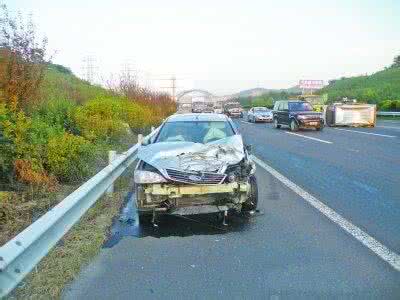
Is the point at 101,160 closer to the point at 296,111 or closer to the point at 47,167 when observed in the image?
the point at 47,167

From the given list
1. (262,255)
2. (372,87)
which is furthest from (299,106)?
(372,87)

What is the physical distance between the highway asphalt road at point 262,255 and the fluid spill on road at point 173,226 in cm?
1

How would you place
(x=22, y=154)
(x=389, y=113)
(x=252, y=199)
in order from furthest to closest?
1. (x=389, y=113)
2. (x=22, y=154)
3. (x=252, y=199)

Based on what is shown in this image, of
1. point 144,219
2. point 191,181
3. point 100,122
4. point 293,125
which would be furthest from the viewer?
point 293,125

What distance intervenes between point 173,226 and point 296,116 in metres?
22.2

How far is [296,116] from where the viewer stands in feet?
91.6

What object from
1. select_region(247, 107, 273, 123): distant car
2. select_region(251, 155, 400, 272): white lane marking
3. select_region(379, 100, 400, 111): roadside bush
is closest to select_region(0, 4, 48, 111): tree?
select_region(251, 155, 400, 272): white lane marking

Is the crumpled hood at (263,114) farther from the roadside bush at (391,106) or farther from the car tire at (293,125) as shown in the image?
the car tire at (293,125)

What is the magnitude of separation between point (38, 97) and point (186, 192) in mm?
5743

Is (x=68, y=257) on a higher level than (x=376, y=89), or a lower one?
lower

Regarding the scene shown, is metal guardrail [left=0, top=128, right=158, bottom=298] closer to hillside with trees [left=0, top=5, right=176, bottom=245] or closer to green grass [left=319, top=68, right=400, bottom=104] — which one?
hillside with trees [left=0, top=5, right=176, bottom=245]

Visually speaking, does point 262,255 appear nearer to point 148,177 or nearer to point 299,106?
point 148,177

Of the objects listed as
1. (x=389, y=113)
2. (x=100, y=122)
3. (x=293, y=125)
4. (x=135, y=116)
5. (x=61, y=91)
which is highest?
(x=61, y=91)

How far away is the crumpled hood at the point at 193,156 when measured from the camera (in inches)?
262
